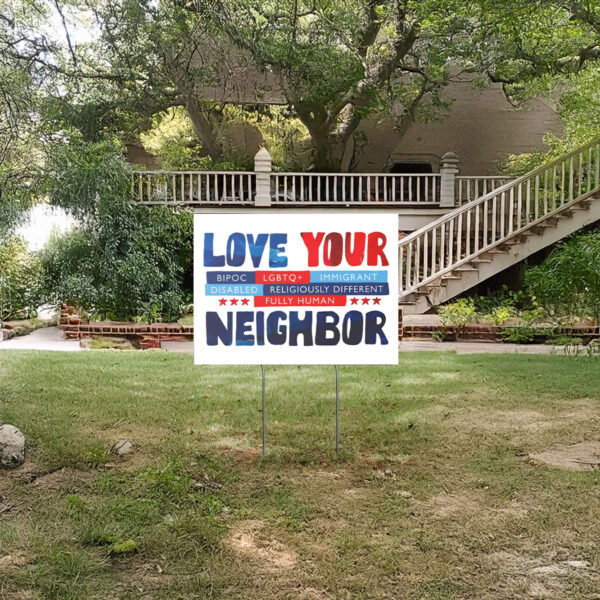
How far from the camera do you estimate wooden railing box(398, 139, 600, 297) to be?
30.5ft

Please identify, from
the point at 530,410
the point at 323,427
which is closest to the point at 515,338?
the point at 530,410

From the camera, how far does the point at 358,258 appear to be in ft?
12.8

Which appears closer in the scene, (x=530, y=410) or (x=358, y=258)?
(x=358, y=258)

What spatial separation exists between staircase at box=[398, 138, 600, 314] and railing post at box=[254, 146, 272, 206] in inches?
138

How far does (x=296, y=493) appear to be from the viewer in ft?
11.8

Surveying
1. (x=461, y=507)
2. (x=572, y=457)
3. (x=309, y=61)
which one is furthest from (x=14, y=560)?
(x=309, y=61)

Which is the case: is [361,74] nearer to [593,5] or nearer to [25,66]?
[593,5]

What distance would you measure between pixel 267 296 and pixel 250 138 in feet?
41.9

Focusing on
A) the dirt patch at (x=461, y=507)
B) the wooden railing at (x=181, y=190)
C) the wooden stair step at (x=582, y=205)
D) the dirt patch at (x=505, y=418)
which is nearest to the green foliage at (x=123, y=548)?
the dirt patch at (x=461, y=507)

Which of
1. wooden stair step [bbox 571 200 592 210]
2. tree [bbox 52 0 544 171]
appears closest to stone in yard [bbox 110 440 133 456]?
tree [bbox 52 0 544 171]

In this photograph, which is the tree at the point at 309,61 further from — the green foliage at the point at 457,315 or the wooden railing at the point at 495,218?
the green foliage at the point at 457,315

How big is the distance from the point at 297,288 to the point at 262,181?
8.78 m

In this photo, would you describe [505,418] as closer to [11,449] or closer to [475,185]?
[11,449]

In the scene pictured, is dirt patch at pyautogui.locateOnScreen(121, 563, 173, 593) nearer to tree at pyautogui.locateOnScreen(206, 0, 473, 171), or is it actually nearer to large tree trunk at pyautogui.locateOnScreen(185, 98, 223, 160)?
tree at pyautogui.locateOnScreen(206, 0, 473, 171)
